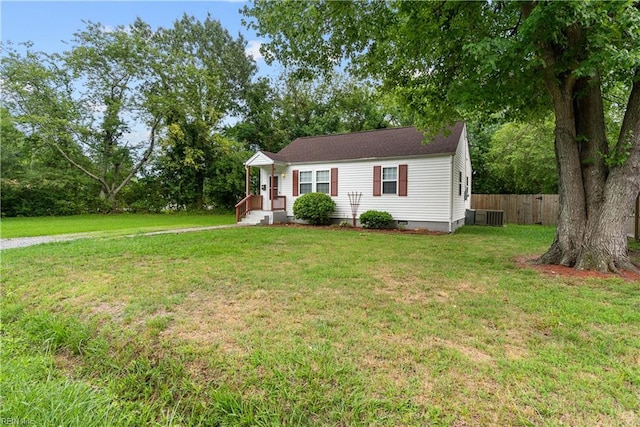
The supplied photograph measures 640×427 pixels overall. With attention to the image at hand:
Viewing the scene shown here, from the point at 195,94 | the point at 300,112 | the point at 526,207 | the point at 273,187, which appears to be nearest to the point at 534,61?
the point at 273,187

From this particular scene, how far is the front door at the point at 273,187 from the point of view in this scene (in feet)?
47.6

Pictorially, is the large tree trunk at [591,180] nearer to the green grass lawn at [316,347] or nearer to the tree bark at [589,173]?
the tree bark at [589,173]

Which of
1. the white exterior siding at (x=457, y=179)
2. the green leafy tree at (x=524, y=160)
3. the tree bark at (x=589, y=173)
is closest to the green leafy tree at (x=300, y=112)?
the green leafy tree at (x=524, y=160)

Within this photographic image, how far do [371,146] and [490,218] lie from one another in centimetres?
641

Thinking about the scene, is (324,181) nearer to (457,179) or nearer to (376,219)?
(376,219)

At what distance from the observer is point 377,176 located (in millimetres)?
12664

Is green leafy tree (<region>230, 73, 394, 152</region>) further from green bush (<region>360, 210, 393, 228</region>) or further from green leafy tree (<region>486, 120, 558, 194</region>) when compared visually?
green bush (<region>360, 210, 393, 228</region>)

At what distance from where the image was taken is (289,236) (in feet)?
30.9

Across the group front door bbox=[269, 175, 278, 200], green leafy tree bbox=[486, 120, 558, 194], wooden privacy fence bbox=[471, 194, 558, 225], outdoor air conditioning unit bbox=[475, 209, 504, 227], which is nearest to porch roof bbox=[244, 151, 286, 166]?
front door bbox=[269, 175, 278, 200]

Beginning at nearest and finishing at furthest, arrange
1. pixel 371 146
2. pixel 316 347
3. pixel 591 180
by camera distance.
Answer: pixel 316 347 → pixel 591 180 → pixel 371 146

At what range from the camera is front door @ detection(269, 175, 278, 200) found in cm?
1452

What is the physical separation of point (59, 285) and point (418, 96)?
26.4 feet

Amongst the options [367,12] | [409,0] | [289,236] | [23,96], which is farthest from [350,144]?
[23,96]

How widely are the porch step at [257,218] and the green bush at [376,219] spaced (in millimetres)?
4412
